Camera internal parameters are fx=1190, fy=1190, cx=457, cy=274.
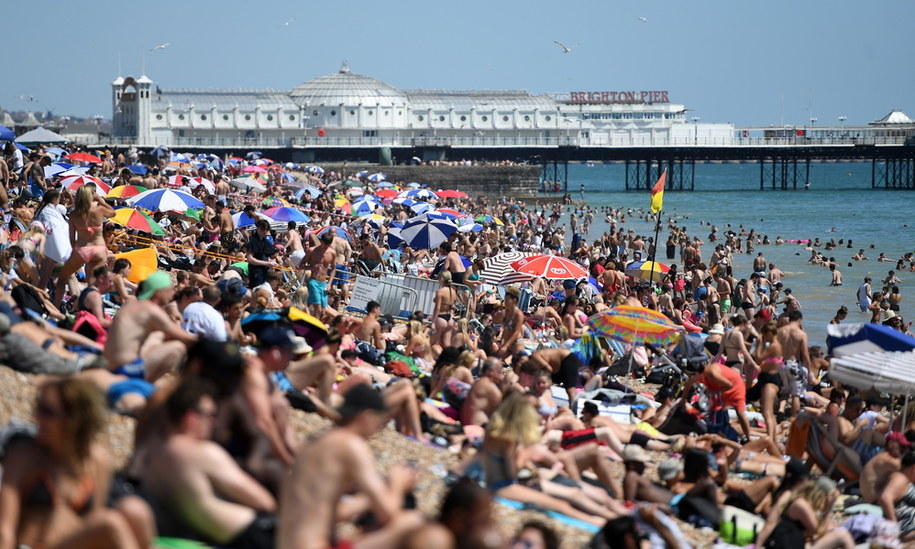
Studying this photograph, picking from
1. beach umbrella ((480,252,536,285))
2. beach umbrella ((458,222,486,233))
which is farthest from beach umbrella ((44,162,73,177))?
beach umbrella ((458,222,486,233))

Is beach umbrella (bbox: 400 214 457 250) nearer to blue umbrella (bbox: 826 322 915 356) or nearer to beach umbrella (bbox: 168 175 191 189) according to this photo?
beach umbrella (bbox: 168 175 191 189)

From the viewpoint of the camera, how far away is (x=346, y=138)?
7375 centimetres

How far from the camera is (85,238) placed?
31.7 feet

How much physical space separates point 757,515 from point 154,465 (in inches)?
156

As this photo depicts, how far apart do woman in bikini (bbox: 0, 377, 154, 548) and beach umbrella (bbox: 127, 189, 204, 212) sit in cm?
1105

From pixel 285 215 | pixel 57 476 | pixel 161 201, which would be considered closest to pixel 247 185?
pixel 285 215

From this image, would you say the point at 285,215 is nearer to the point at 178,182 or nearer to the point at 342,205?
the point at 178,182

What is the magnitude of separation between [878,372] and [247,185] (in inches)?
835

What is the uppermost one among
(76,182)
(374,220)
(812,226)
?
(76,182)

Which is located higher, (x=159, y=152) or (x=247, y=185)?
(x=159, y=152)

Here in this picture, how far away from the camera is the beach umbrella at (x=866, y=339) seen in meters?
8.73

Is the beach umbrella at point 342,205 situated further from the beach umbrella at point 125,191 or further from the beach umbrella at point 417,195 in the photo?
the beach umbrella at point 125,191

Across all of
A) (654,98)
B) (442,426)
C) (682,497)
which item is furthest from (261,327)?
(654,98)

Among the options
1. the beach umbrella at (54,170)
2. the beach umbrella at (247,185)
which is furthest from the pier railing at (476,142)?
the beach umbrella at (54,170)
